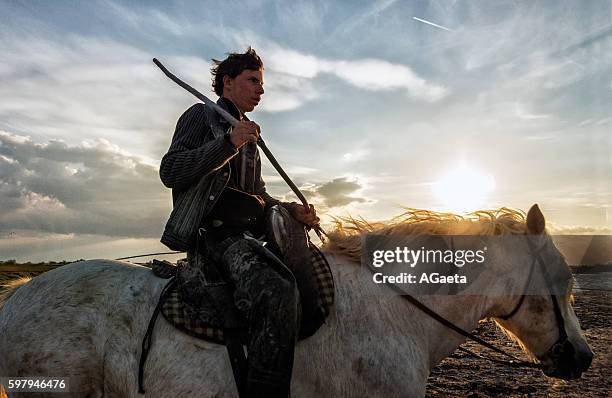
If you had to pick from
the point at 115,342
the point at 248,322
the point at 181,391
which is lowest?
the point at 181,391

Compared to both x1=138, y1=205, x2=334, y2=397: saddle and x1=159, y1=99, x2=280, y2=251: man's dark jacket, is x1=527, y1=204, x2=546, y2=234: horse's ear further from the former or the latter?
x1=159, y1=99, x2=280, y2=251: man's dark jacket

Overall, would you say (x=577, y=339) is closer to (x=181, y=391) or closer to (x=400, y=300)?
(x=400, y=300)

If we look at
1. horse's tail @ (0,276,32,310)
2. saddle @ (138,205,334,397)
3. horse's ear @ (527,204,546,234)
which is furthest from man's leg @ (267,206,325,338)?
horse's tail @ (0,276,32,310)

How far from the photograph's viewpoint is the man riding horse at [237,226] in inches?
123

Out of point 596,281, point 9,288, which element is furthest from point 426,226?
point 596,281

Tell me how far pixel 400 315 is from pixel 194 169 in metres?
2.20

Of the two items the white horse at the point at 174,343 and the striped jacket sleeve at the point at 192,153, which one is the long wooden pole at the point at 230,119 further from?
the white horse at the point at 174,343

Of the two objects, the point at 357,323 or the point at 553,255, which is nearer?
the point at 357,323

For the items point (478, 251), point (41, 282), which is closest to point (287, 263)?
point (478, 251)

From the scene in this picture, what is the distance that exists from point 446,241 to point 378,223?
2.27 feet

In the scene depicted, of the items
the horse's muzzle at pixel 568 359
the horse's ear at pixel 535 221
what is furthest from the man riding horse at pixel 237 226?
the horse's muzzle at pixel 568 359

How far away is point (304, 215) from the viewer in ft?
13.3

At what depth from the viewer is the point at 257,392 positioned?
305cm

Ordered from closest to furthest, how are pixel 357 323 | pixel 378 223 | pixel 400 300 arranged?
pixel 357 323 → pixel 400 300 → pixel 378 223
